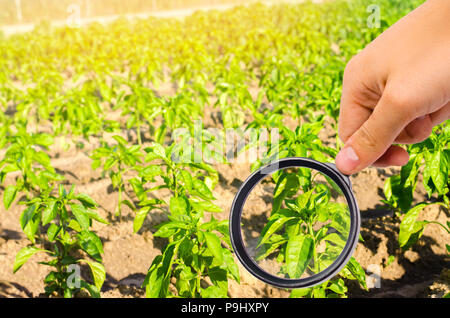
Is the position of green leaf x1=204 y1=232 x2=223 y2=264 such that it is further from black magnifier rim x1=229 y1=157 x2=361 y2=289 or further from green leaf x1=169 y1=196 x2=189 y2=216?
black magnifier rim x1=229 y1=157 x2=361 y2=289

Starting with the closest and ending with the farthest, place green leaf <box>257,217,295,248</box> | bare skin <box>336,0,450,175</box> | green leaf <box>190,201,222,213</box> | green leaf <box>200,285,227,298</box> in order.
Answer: bare skin <box>336,0,450,175</box> < green leaf <box>257,217,295,248</box> < green leaf <box>200,285,227,298</box> < green leaf <box>190,201,222,213</box>

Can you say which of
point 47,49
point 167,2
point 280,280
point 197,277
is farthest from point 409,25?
point 167,2

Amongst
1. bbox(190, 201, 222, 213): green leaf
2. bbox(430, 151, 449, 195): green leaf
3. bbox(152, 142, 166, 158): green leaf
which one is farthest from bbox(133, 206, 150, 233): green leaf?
bbox(430, 151, 449, 195): green leaf

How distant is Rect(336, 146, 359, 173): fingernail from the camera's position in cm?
124

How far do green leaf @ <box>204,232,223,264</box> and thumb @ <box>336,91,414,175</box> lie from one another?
0.65 m

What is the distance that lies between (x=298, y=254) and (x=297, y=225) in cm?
24

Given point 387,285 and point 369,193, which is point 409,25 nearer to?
point 387,285

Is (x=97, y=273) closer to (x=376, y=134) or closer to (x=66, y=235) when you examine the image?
(x=66, y=235)

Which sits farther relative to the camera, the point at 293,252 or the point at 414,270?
the point at 414,270

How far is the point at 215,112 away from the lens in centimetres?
530

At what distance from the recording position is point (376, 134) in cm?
117

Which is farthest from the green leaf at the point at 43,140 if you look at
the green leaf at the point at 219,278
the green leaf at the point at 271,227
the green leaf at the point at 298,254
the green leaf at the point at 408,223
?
the green leaf at the point at 408,223

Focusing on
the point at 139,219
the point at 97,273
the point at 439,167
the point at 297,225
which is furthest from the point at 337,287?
the point at 97,273

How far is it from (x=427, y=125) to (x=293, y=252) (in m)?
0.66
